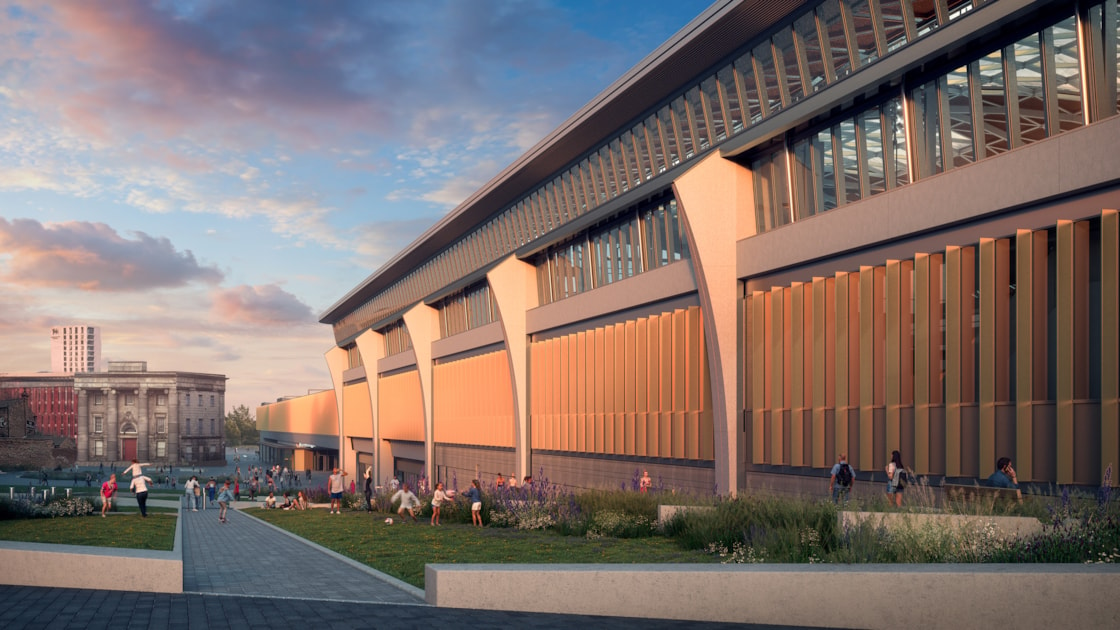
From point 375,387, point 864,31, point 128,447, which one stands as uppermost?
point 864,31

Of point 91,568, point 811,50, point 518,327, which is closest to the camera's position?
point 91,568

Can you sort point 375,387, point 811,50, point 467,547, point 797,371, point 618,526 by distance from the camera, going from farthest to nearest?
point 375,387 → point 797,371 → point 811,50 → point 618,526 → point 467,547

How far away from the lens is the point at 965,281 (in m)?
18.1

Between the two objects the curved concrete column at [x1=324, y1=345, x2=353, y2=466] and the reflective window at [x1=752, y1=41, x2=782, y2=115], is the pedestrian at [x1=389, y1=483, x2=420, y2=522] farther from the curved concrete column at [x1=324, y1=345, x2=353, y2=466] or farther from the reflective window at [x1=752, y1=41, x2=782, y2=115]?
the curved concrete column at [x1=324, y1=345, x2=353, y2=466]

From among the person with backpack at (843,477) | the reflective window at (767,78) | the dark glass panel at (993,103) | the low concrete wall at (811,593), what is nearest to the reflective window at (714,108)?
the reflective window at (767,78)

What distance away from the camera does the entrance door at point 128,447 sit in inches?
5659

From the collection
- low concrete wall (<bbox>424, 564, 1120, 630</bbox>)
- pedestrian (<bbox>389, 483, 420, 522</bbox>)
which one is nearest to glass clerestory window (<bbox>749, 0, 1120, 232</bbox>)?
low concrete wall (<bbox>424, 564, 1120, 630</bbox>)

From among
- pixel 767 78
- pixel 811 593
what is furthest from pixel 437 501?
pixel 811 593

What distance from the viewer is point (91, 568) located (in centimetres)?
1268

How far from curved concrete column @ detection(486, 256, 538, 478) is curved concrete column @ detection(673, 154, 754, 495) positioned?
16.1m

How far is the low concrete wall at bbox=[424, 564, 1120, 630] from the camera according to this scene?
8617mm

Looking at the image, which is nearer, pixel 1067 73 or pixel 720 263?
pixel 1067 73

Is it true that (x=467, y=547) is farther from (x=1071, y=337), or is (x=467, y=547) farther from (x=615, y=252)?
(x=615, y=252)

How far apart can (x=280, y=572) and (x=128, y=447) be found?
141191 millimetres
